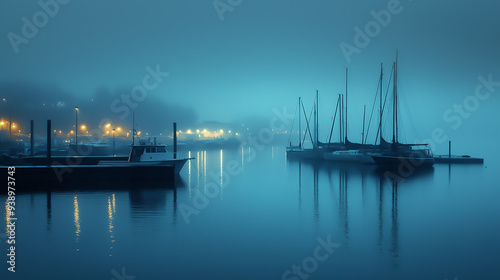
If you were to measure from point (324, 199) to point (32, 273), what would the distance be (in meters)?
15.7

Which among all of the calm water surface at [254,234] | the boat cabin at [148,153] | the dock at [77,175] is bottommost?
the calm water surface at [254,234]

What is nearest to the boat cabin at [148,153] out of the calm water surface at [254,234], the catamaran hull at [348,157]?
the calm water surface at [254,234]

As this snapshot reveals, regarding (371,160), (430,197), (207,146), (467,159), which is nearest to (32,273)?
(430,197)

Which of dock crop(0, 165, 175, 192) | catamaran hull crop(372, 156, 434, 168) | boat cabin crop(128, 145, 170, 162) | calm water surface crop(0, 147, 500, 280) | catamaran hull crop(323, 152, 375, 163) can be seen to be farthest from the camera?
catamaran hull crop(323, 152, 375, 163)

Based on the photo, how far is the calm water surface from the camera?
34.9 ft

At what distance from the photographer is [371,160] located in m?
48.3

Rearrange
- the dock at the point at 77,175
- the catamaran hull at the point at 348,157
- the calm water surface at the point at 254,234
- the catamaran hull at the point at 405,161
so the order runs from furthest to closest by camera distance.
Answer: the catamaran hull at the point at 348,157 → the catamaran hull at the point at 405,161 → the dock at the point at 77,175 → the calm water surface at the point at 254,234

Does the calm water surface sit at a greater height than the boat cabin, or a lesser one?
lesser

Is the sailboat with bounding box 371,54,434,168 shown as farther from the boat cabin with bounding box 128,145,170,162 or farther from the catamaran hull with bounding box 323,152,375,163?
the boat cabin with bounding box 128,145,170,162

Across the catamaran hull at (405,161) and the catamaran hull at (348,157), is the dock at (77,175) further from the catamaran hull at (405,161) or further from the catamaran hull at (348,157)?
the catamaran hull at (348,157)

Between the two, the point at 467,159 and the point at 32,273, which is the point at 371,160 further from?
the point at 32,273

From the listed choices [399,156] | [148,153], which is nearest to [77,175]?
[148,153]

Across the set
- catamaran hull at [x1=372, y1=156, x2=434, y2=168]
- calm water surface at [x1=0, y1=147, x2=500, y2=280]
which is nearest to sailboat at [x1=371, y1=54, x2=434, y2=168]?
catamaran hull at [x1=372, y1=156, x2=434, y2=168]

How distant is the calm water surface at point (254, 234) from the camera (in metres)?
10.6
